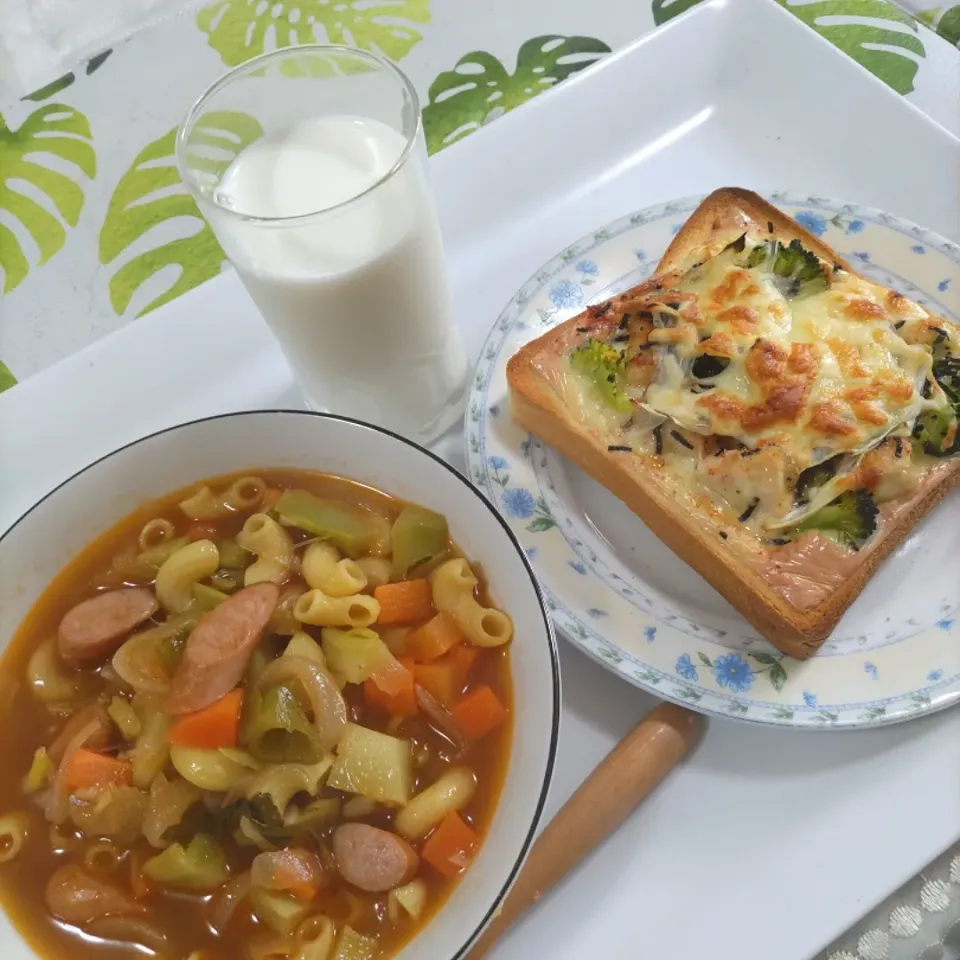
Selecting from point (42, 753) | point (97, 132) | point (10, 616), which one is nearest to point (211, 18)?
point (97, 132)

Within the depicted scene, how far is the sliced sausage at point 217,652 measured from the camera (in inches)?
42.4

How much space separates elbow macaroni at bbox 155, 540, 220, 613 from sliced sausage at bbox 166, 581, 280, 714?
8 centimetres

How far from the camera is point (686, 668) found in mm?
1288

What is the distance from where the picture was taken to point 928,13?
7.15 ft

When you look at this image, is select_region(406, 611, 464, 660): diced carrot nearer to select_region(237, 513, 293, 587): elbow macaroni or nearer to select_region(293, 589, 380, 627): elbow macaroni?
select_region(293, 589, 380, 627): elbow macaroni

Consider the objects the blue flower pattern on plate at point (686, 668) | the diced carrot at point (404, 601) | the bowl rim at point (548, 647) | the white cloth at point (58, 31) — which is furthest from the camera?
the white cloth at point (58, 31)

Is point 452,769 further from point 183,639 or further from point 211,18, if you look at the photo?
point 211,18

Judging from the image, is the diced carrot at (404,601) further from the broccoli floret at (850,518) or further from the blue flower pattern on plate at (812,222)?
the blue flower pattern on plate at (812,222)

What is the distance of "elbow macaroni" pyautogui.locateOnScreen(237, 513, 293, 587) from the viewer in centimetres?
121

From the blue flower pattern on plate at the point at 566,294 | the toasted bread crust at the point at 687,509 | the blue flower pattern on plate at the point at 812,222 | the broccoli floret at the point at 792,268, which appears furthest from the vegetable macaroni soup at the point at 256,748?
the blue flower pattern on plate at the point at 812,222

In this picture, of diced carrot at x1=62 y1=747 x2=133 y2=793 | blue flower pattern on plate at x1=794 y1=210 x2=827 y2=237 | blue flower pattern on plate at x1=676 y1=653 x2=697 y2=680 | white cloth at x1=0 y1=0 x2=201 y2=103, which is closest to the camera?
diced carrot at x1=62 y1=747 x2=133 y2=793

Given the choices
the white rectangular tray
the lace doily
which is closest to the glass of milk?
the white rectangular tray

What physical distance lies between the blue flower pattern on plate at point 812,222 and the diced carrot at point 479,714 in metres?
1.13

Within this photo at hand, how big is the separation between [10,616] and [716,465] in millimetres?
1089
